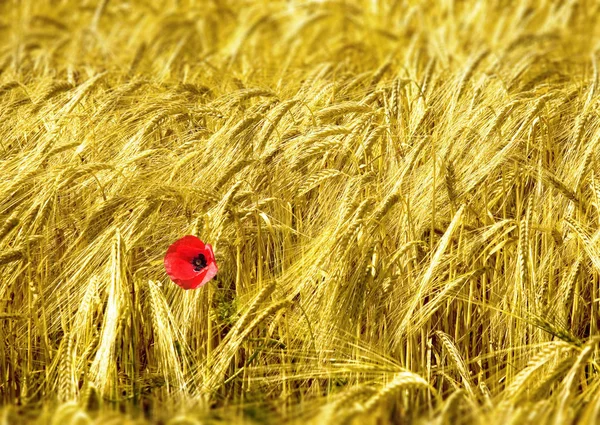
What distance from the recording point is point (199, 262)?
6.49 ft

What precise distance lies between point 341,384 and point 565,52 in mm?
2584

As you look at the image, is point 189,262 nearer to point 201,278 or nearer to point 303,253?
point 201,278

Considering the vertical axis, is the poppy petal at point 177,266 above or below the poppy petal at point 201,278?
above

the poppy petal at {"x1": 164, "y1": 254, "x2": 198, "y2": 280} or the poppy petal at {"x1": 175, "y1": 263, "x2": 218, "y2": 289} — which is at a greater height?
the poppy petal at {"x1": 164, "y1": 254, "x2": 198, "y2": 280}

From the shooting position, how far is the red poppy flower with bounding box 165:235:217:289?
1.96 meters

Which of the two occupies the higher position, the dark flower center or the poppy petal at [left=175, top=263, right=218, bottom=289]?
the dark flower center

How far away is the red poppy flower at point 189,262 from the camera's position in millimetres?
1956

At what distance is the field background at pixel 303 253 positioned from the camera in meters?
1.94

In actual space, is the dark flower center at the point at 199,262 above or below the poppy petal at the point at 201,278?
above

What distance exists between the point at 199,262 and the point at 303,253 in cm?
28

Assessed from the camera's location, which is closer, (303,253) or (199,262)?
(199,262)

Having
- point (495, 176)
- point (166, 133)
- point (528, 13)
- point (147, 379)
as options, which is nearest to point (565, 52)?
point (528, 13)

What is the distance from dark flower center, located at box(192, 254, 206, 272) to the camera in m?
1.97

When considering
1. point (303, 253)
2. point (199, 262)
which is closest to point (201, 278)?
point (199, 262)
